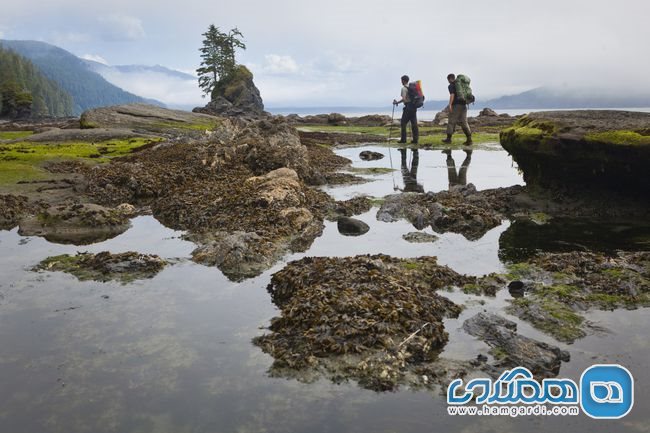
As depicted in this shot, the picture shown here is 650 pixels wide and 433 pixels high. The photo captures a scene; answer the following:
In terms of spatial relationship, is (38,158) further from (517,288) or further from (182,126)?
(182,126)

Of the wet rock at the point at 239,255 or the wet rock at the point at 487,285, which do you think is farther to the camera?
the wet rock at the point at 239,255

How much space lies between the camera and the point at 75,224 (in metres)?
13.4

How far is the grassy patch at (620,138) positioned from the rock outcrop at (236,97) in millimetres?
71805

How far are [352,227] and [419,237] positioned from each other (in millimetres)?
1811

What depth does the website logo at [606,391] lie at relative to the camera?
5.49m

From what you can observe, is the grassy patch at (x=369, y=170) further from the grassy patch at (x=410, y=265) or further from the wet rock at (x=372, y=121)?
the wet rock at (x=372, y=121)

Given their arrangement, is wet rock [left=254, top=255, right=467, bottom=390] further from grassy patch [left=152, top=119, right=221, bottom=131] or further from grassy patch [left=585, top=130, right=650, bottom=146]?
grassy patch [left=152, top=119, right=221, bottom=131]

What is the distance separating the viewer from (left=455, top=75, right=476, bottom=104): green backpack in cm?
3158

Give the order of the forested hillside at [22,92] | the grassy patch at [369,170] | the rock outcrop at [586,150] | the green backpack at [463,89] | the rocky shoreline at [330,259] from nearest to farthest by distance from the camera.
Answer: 1. the rocky shoreline at [330,259]
2. the rock outcrop at [586,150]
3. the grassy patch at [369,170]
4. the green backpack at [463,89]
5. the forested hillside at [22,92]

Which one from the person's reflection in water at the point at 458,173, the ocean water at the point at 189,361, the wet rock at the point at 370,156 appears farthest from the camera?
the wet rock at the point at 370,156

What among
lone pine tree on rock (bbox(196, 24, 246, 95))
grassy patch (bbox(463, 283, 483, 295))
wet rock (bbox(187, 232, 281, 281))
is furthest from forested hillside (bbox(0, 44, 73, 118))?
grassy patch (bbox(463, 283, 483, 295))

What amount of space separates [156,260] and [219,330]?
3.53m

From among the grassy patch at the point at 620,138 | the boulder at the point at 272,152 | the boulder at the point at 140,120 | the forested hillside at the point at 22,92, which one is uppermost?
the forested hillside at the point at 22,92

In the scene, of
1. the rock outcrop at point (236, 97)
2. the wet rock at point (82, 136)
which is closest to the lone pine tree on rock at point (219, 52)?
the rock outcrop at point (236, 97)
